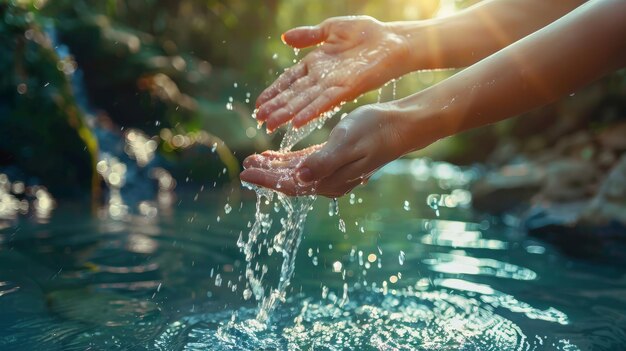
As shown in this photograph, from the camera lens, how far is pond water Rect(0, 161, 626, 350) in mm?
2953

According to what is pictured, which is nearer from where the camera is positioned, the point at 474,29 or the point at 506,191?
the point at 474,29

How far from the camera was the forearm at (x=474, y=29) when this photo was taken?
9.61 ft

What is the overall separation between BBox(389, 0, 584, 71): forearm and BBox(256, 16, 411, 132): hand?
0.10 m

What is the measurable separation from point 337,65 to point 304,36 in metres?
0.23

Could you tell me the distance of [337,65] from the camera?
286 cm

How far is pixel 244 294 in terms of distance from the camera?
3783 millimetres

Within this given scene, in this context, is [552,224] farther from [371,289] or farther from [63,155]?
[63,155]

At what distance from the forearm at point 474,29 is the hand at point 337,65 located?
4.0 inches

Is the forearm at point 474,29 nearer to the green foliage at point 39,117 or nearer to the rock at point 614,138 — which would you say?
the green foliage at point 39,117

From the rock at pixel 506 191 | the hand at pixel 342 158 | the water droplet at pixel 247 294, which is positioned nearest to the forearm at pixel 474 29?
the hand at pixel 342 158

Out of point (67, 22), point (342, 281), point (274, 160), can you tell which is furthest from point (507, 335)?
point (67, 22)

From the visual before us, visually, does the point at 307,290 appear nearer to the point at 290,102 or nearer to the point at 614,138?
the point at 290,102

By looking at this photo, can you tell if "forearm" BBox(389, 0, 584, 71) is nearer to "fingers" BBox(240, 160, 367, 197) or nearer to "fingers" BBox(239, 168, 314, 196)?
"fingers" BBox(240, 160, 367, 197)

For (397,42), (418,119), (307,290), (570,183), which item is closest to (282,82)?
(397,42)
